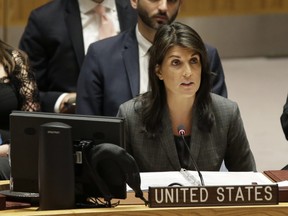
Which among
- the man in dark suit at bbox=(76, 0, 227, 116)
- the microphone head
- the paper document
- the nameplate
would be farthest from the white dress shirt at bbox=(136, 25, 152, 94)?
the nameplate

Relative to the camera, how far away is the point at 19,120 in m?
3.09

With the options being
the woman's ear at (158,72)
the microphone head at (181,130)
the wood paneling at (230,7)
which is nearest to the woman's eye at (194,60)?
the woman's ear at (158,72)

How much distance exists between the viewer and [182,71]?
12.1 feet

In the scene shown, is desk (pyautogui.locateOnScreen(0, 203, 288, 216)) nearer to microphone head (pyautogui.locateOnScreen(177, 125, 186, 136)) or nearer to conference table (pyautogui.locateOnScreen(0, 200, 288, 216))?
conference table (pyautogui.locateOnScreen(0, 200, 288, 216))

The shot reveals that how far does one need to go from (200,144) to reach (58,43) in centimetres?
159

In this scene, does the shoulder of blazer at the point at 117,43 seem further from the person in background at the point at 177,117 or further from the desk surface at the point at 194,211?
the desk surface at the point at 194,211

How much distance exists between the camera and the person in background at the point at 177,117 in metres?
3.74

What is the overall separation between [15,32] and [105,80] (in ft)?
14.8

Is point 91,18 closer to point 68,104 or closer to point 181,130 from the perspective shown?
point 68,104

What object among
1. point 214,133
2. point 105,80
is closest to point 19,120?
point 214,133

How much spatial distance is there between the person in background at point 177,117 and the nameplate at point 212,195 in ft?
2.72

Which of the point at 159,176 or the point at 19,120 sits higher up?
the point at 19,120

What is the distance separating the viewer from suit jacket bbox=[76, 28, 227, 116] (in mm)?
4477

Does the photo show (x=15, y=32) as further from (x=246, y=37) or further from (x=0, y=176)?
(x=0, y=176)
